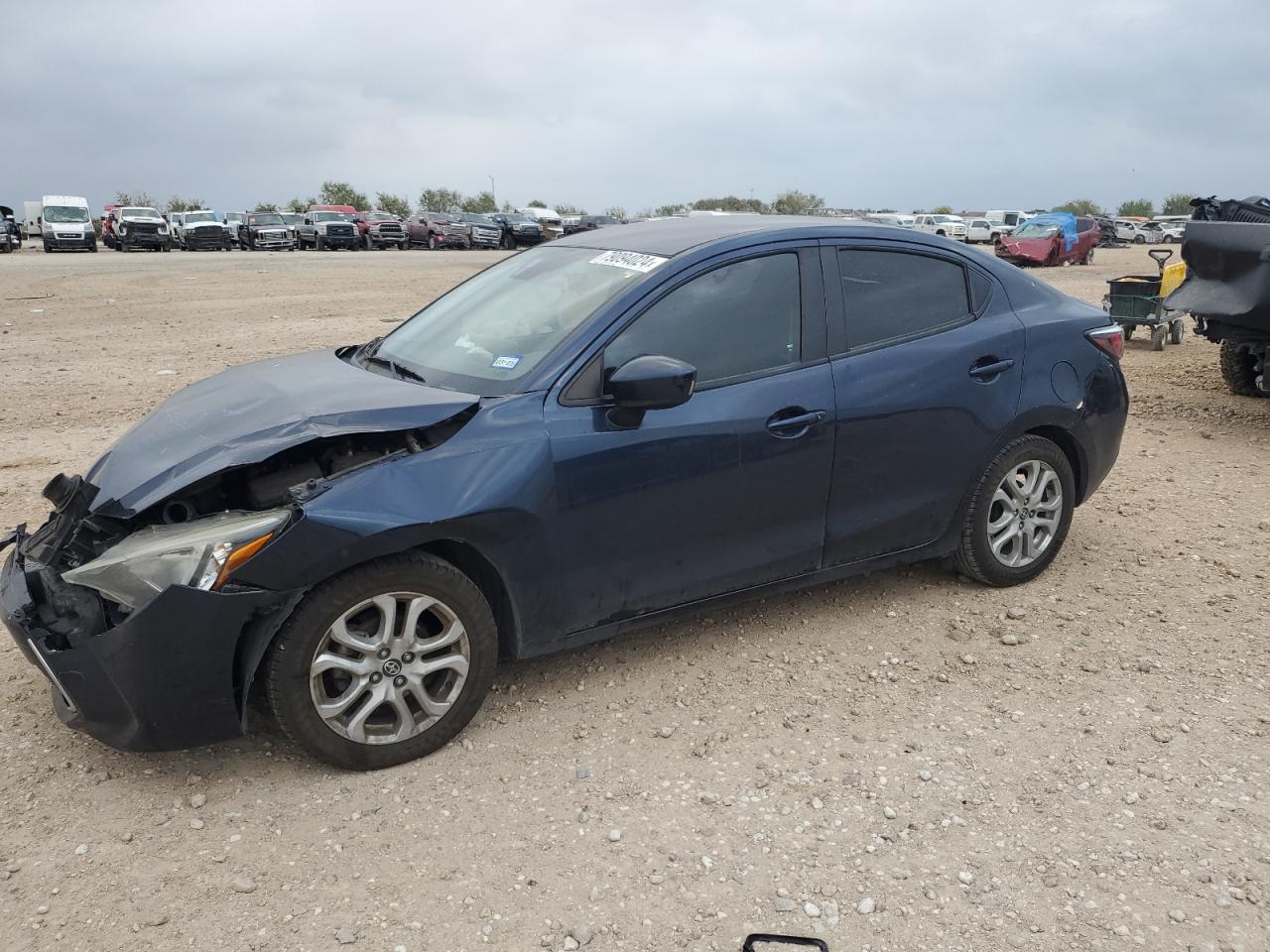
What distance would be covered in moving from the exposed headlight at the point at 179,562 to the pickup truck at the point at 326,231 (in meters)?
41.3

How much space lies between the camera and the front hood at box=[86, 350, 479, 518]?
321 centimetres

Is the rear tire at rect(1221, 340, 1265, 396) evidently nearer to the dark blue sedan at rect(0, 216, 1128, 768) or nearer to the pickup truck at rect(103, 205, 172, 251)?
the dark blue sedan at rect(0, 216, 1128, 768)

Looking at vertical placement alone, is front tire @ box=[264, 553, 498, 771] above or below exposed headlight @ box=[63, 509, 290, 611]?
below

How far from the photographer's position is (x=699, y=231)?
4.11 metres

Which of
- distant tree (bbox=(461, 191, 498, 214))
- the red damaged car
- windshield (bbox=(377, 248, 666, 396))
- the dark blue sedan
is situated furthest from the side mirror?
distant tree (bbox=(461, 191, 498, 214))

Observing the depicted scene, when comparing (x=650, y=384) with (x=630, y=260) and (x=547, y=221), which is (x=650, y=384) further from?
(x=547, y=221)

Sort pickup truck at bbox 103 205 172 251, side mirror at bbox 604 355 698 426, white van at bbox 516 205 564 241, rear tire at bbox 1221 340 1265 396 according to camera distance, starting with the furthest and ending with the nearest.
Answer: white van at bbox 516 205 564 241 → pickup truck at bbox 103 205 172 251 → rear tire at bbox 1221 340 1265 396 → side mirror at bbox 604 355 698 426

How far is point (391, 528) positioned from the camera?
121 inches

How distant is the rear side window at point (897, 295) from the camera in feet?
13.4

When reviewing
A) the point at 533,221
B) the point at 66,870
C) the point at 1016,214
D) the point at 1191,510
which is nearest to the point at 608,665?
the point at 66,870

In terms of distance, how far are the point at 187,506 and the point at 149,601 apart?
0.43m

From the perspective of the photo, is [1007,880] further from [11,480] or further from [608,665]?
[11,480]

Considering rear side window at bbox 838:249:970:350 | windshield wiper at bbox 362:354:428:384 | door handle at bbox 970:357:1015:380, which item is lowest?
windshield wiper at bbox 362:354:428:384

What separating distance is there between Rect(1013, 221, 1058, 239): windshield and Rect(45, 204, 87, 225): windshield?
31801mm
